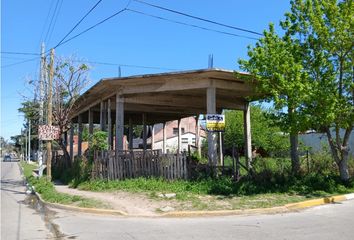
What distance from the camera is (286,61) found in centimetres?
1580

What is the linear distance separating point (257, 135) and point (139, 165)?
24.1m

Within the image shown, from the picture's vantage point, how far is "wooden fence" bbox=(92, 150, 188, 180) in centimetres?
1792

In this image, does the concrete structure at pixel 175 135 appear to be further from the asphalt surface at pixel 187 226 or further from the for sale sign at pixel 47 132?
the asphalt surface at pixel 187 226

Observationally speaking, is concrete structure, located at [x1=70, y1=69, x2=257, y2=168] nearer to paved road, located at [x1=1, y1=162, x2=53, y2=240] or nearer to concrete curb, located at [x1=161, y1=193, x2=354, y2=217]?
concrete curb, located at [x1=161, y1=193, x2=354, y2=217]

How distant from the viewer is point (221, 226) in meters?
10.4

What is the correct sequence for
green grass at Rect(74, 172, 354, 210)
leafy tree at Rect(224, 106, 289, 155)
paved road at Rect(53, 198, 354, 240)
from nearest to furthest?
paved road at Rect(53, 198, 354, 240) < green grass at Rect(74, 172, 354, 210) < leafy tree at Rect(224, 106, 289, 155)

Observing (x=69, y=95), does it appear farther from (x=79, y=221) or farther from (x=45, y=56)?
(x=79, y=221)

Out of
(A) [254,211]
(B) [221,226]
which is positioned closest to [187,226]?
(B) [221,226]

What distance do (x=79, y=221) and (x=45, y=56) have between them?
53.5 feet

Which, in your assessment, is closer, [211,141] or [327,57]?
[327,57]

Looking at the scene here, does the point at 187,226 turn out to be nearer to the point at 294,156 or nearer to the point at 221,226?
the point at 221,226

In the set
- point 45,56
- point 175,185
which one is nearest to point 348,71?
point 175,185

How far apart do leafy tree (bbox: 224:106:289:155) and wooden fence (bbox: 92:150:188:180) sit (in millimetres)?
22706

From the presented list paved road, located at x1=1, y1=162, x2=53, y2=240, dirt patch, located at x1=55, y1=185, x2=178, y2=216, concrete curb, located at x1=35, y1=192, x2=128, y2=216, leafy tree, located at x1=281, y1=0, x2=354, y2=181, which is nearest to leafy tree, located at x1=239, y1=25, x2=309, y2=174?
leafy tree, located at x1=281, y1=0, x2=354, y2=181
